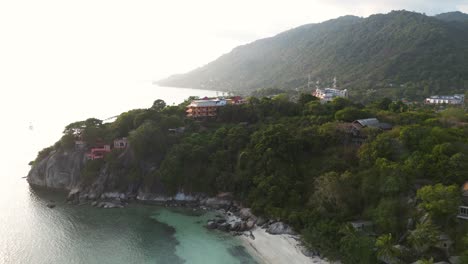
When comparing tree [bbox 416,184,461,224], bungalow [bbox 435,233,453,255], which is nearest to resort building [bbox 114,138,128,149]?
tree [bbox 416,184,461,224]

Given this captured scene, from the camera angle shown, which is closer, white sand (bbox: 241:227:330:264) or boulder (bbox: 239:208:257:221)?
white sand (bbox: 241:227:330:264)

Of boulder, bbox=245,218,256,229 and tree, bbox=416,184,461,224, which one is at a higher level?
tree, bbox=416,184,461,224

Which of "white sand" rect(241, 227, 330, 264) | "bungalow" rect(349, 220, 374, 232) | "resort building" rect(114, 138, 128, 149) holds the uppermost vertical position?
"resort building" rect(114, 138, 128, 149)

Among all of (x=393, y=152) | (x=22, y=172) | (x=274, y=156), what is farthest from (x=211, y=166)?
(x=22, y=172)

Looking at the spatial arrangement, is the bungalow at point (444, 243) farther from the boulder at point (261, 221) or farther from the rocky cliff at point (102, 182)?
the rocky cliff at point (102, 182)

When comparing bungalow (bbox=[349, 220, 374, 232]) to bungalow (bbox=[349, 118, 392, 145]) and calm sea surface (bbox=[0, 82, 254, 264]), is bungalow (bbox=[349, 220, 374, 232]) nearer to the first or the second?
calm sea surface (bbox=[0, 82, 254, 264])

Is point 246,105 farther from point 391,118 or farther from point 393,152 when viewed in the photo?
point 393,152
